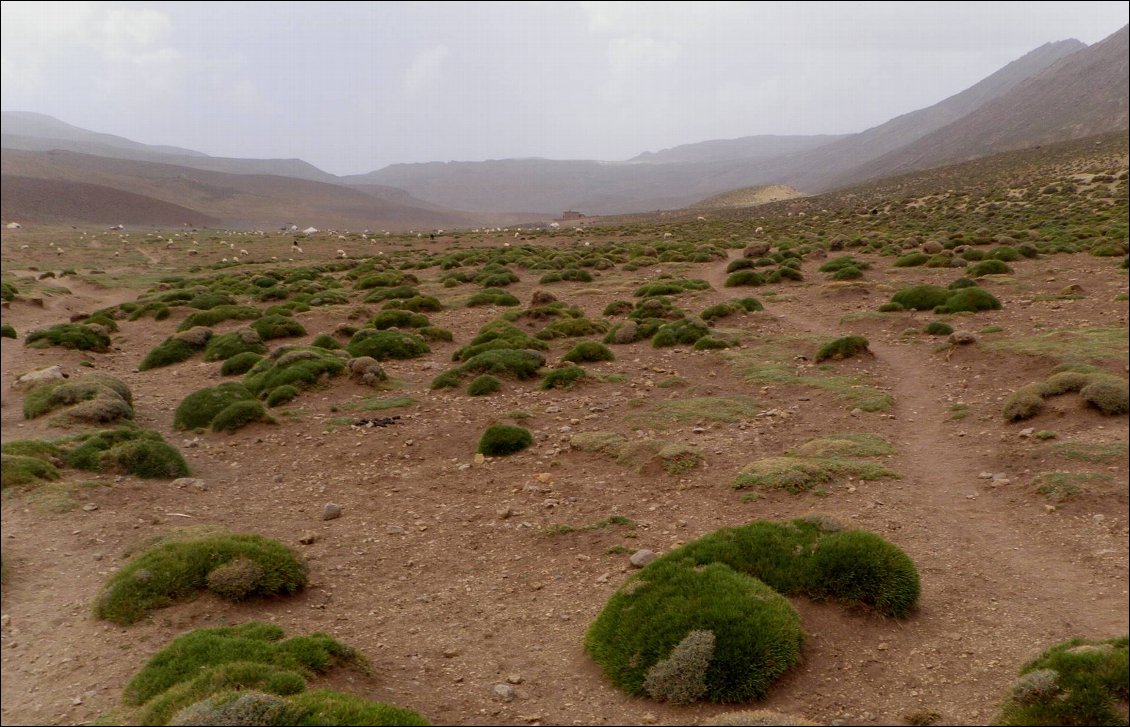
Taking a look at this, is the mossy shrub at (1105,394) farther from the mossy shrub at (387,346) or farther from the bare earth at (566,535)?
the mossy shrub at (387,346)

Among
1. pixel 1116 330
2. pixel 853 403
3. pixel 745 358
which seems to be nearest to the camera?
pixel 1116 330

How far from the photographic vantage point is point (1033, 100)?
596 feet

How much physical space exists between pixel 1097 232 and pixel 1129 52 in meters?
31.2

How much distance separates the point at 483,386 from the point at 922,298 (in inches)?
539

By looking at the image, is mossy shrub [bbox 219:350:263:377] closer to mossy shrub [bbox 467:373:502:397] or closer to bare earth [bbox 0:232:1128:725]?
bare earth [bbox 0:232:1128:725]

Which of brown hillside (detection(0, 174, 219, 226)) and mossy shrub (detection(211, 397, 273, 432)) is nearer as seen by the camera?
brown hillside (detection(0, 174, 219, 226))

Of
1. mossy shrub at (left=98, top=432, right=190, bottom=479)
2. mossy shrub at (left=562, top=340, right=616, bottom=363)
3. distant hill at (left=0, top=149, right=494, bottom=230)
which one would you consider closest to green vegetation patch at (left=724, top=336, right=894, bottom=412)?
mossy shrub at (left=562, top=340, right=616, bottom=363)

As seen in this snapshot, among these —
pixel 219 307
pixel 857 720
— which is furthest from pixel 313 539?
pixel 219 307

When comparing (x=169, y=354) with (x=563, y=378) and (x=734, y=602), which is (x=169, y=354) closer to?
(x=563, y=378)

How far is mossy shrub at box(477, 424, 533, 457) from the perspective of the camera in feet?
45.1

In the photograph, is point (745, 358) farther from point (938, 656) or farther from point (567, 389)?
point (938, 656)

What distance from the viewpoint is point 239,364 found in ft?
69.7

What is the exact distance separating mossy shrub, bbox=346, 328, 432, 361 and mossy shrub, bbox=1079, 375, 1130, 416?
17412 mm

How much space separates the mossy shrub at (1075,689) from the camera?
4363 millimetres
